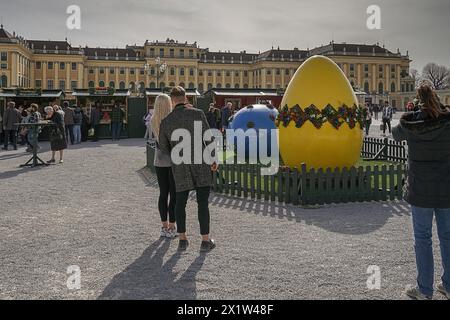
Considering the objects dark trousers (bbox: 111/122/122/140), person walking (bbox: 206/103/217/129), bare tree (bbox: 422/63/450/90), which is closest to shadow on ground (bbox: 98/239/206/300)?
person walking (bbox: 206/103/217/129)

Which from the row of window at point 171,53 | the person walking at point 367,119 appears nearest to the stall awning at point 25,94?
the person walking at point 367,119

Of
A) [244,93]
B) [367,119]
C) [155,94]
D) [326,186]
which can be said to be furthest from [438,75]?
[326,186]

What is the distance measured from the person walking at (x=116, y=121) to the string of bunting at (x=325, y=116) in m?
16.4

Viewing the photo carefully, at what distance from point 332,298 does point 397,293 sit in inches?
25.4

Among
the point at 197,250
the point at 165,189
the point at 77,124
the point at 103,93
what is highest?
the point at 103,93

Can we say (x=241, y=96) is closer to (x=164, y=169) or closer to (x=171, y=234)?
(x=164, y=169)

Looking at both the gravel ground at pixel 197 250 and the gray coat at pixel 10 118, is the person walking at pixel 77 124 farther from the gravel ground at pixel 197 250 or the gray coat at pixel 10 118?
the gravel ground at pixel 197 250

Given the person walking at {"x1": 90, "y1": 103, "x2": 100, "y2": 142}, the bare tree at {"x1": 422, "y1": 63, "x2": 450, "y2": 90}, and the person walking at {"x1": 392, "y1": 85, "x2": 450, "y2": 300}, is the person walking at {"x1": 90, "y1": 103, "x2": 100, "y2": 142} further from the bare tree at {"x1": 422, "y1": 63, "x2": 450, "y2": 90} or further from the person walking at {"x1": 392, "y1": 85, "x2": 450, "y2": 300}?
the bare tree at {"x1": 422, "y1": 63, "x2": 450, "y2": 90}

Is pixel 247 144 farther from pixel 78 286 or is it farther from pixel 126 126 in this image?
pixel 126 126

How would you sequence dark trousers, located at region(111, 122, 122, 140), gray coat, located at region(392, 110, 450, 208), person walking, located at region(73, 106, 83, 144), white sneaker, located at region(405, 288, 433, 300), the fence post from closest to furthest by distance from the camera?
gray coat, located at region(392, 110, 450, 208) → white sneaker, located at region(405, 288, 433, 300) → the fence post → person walking, located at region(73, 106, 83, 144) → dark trousers, located at region(111, 122, 122, 140)

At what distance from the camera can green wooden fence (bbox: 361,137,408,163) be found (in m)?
13.0

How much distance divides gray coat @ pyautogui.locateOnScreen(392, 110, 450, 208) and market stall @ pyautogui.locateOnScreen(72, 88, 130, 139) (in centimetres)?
2302

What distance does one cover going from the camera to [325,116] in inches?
362

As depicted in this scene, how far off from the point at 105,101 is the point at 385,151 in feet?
59.7
